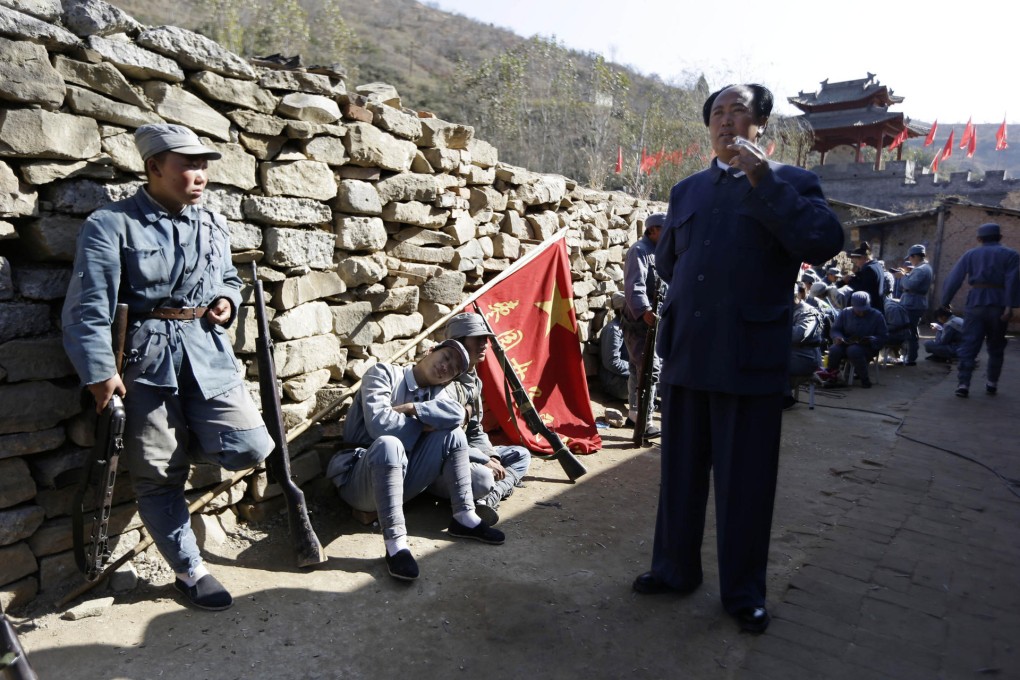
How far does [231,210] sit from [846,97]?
33089mm

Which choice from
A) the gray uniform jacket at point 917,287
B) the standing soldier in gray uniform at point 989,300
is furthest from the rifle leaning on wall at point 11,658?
the gray uniform jacket at point 917,287

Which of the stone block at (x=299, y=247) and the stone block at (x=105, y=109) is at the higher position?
the stone block at (x=105, y=109)

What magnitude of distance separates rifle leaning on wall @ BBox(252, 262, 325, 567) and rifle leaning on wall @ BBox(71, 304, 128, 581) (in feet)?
2.16

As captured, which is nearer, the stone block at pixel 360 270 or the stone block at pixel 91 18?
the stone block at pixel 91 18

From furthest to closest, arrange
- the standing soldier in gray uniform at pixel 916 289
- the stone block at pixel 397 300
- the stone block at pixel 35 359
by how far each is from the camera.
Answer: the standing soldier in gray uniform at pixel 916 289
the stone block at pixel 397 300
the stone block at pixel 35 359

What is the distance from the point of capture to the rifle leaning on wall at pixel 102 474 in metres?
2.44

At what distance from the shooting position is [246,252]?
10.6 feet

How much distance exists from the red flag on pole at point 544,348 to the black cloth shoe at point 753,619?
2299 mm

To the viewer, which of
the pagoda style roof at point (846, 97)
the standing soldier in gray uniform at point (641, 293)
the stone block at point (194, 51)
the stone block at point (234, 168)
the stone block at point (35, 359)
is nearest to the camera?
the stone block at point (35, 359)

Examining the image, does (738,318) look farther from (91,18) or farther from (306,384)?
(91,18)

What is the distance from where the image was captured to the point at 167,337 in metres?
2.60

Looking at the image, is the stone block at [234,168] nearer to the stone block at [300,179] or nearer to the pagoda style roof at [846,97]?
the stone block at [300,179]

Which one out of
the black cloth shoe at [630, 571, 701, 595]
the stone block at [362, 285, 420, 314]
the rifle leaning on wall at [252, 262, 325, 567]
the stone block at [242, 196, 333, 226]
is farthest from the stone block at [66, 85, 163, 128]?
the black cloth shoe at [630, 571, 701, 595]

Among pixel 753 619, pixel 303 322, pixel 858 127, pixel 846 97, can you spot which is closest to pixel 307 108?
pixel 303 322
